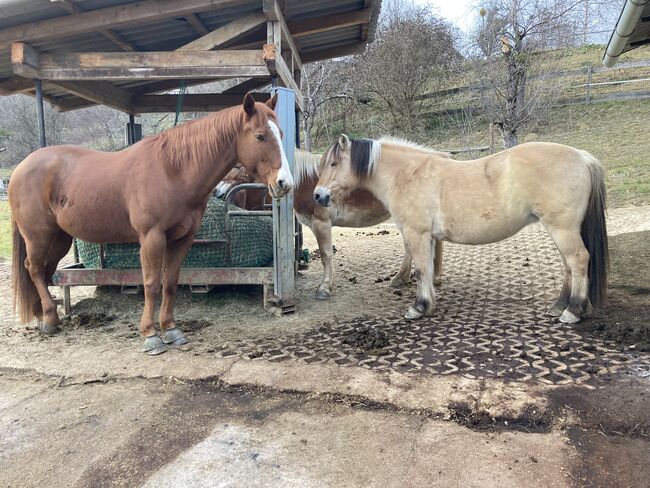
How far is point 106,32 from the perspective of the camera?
4.48 m

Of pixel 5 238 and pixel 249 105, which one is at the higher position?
pixel 249 105

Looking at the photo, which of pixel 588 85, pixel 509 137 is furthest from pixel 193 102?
pixel 588 85

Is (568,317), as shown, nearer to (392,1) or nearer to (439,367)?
(439,367)

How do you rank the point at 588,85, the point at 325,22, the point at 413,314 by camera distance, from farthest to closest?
1. the point at 588,85
2. the point at 325,22
3. the point at 413,314

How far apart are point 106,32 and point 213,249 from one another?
2.50m

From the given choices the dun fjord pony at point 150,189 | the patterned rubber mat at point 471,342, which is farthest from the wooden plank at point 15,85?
the patterned rubber mat at point 471,342

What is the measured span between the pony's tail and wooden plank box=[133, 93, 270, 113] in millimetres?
4603

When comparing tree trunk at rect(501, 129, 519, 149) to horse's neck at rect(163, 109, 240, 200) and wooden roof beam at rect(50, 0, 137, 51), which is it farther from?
horse's neck at rect(163, 109, 240, 200)

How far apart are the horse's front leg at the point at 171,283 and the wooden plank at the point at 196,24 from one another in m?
2.37

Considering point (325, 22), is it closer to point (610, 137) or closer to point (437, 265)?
point (437, 265)

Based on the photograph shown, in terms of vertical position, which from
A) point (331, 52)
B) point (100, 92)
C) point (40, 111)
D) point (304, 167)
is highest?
point (331, 52)

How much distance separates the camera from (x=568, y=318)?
3.79 meters

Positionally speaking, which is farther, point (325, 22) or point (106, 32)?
point (325, 22)

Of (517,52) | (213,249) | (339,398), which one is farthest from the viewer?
(517,52)
